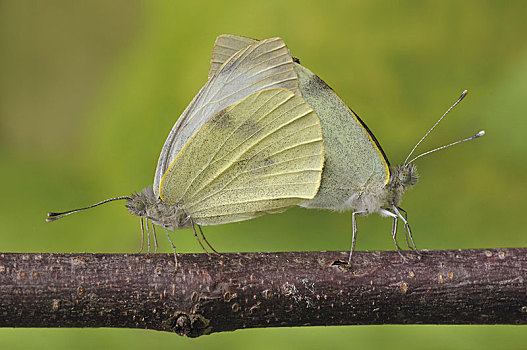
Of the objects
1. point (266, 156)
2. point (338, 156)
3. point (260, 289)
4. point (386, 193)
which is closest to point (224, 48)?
point (266, 156)

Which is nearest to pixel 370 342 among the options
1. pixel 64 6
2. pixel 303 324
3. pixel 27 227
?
pixel 303 324

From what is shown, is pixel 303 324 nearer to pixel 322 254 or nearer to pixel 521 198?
pixel 322 254

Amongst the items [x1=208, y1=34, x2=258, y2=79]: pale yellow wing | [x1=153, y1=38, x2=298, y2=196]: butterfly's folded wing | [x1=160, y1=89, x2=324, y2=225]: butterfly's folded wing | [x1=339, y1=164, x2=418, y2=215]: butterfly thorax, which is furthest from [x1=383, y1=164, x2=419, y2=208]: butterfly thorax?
[x1=208, y1=34, x2=258, y2=79]: pale yellow wing

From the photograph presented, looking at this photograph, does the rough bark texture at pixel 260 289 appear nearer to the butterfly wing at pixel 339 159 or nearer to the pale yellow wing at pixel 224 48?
the butterfly wing at pixel 339 159

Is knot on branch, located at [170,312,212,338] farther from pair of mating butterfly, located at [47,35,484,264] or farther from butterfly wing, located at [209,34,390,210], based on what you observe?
butterfly wing, located at [209,34,390,210]

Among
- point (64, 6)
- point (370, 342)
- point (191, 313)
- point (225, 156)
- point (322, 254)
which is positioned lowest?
point (370, 342)

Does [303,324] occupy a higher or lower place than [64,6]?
lower
